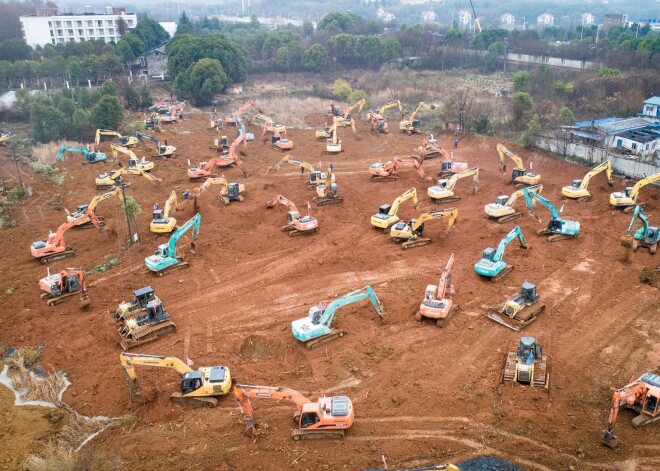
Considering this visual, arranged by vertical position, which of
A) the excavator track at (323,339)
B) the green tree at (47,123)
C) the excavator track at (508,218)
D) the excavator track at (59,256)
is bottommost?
the excavator track at (323,339)

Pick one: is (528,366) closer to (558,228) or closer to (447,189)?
(558,228)

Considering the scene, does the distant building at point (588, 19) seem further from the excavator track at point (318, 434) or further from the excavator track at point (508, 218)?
the excavator track at point (318, 434)

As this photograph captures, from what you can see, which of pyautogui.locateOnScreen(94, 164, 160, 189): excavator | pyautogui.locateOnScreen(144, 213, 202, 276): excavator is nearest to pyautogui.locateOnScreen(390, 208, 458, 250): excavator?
pyautogui.locateOnScreen(144, 213, 202, 276): excavator

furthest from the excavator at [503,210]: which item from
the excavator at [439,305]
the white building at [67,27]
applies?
the white building at [67,27]

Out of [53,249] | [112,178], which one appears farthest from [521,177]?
[53,249]

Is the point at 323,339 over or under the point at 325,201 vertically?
under

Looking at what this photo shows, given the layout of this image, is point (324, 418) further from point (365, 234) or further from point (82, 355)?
point (365, 234)

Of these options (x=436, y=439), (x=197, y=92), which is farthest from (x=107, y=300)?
(x=197, y=92)
